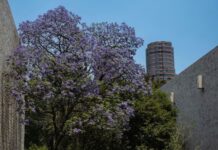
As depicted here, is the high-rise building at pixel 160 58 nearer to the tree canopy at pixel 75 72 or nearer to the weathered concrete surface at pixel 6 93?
the tree canopy at pixel 75 72

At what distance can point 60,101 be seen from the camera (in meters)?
13.9

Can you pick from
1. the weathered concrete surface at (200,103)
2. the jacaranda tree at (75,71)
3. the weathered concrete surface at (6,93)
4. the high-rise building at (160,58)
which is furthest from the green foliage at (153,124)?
the high-rise building at (160,58)

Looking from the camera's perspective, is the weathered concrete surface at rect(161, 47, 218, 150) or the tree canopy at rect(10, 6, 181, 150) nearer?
the tree canopy at rect(10, 6, 181, 150)

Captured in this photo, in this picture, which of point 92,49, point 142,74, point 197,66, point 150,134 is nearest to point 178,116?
point 150,134

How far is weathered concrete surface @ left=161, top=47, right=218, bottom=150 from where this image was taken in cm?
1662

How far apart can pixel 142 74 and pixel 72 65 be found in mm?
2845

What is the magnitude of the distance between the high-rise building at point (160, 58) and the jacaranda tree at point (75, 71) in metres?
26.3

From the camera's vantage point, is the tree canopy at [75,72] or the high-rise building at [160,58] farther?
the high-rise building at [160,58]

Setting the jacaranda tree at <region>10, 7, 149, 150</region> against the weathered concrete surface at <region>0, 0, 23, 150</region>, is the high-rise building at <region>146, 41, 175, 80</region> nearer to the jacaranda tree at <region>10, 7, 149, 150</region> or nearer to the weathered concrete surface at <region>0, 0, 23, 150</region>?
the jacaranda tree at <region>10, 7, 149, 150</region>

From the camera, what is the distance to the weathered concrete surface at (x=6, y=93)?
11594 millimetres

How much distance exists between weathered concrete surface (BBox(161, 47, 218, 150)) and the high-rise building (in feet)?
65.7

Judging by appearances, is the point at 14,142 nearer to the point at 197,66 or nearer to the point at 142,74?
the point at 142,74

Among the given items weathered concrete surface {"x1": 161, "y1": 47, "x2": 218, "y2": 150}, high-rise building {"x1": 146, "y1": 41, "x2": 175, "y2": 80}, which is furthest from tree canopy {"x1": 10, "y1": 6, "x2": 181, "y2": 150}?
high-rise building {"x1": 146, "y1": 41, "x2": 175, "y2": 80}

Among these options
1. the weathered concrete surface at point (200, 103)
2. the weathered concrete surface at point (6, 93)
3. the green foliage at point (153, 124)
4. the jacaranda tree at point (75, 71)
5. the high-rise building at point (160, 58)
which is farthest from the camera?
the high-rise building at point (160, 58)
